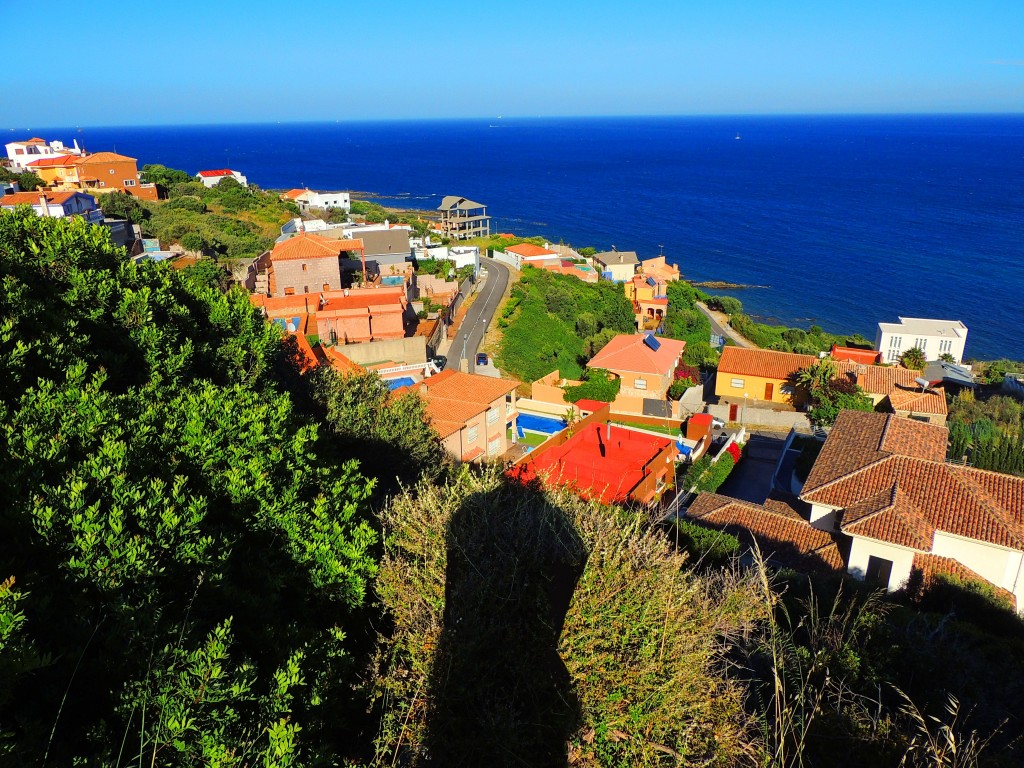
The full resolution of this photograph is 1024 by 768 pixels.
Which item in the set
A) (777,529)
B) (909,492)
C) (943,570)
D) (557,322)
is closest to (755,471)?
(777,529)

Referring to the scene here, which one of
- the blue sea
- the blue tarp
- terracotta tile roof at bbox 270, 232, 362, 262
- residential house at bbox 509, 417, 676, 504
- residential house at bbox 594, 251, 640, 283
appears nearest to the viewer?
residential house at bbox 509, 417, 676, 504

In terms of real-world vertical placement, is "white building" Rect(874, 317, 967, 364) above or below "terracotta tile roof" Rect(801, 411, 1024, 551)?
below

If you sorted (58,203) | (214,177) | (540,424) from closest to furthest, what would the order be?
(540,424), (58,203), (214,177)

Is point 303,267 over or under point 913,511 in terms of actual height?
over

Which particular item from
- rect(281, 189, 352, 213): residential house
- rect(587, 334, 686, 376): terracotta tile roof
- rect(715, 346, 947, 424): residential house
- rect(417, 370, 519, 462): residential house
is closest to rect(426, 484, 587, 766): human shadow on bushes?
rect(417, 370, 519, 462): residential house

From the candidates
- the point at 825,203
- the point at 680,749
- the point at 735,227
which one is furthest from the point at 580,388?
Result: the point at 825,203

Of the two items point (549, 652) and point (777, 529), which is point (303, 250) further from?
point (549, 652)

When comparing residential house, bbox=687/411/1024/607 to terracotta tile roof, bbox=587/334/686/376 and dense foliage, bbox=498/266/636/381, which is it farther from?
dense foliage, bbox=498/266/636/381

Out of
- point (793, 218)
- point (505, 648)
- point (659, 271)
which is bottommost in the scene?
point (659, 271)
